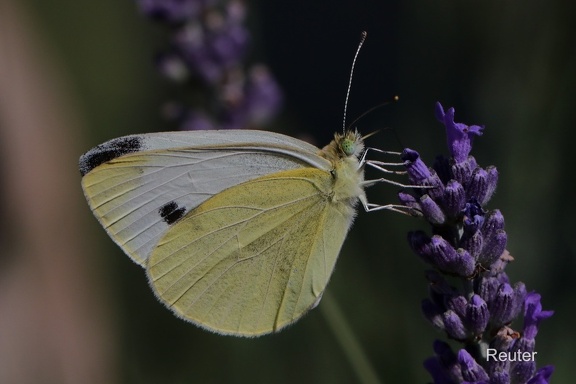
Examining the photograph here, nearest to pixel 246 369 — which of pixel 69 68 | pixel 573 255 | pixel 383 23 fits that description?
pixel 573 255

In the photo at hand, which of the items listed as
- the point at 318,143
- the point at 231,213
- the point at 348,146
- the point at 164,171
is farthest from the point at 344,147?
the point at 318,143

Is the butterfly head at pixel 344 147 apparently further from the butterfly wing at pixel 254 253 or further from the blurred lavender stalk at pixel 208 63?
the blurred lavender stalk at pixel 208 63

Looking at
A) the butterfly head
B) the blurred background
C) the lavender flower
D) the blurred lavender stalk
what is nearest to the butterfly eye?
the butterfly head

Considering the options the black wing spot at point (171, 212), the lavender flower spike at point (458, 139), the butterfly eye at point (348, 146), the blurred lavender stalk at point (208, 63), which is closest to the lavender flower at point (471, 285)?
the lavender flower spike at point (458, 139)

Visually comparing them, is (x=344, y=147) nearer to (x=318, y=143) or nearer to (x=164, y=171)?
(x=164, y=171)

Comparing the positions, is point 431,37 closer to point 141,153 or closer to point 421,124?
point 421,124

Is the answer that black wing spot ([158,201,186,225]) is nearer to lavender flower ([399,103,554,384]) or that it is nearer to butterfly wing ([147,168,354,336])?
butterfly wing ([147,168,354,336])
